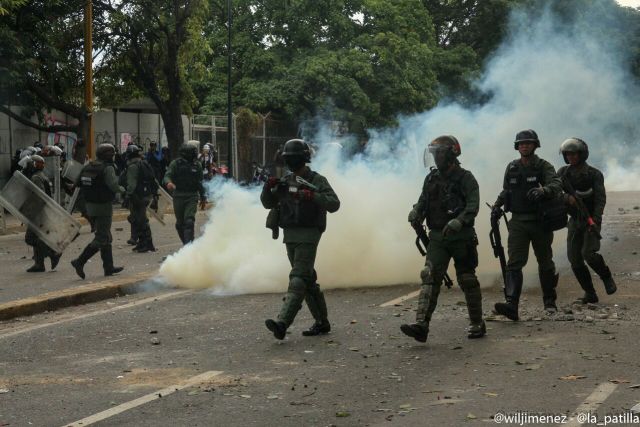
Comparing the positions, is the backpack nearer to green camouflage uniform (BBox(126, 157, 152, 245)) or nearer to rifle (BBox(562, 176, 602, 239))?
green camouflage uniform (BBox(126, 157, 152, 245))

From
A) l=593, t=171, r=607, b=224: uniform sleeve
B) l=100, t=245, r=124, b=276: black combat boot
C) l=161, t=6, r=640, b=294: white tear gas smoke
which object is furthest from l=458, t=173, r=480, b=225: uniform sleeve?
l=100, t=245, r=124, b=276: black combat boot

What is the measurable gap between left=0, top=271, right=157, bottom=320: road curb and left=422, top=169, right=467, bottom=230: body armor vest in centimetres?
473

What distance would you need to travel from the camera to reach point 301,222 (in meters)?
9.00

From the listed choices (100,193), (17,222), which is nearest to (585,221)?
(100,193)

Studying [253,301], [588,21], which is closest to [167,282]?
[253,301]

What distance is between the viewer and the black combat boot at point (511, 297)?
9.53 metres

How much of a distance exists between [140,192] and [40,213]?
339 cm

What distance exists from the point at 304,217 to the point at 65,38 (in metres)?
21.4

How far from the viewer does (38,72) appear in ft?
89.4

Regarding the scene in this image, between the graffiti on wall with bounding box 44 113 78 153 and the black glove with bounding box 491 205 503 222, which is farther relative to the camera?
the graffiti on wall with bounding box 44 113 78 153

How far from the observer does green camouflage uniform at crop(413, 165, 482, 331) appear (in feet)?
28.6

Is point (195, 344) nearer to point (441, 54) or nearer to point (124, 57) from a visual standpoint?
point (124, 57)

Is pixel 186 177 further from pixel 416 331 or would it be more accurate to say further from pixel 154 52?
pixel 154 52

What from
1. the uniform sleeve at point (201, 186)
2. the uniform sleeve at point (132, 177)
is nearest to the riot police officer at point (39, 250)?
the uniform sleeve at point (201, 186)
